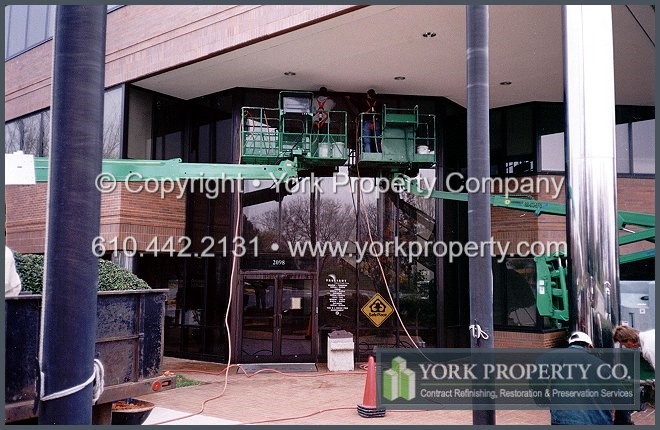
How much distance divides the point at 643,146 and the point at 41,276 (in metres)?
15.4

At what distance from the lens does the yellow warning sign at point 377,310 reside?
47.8 feet

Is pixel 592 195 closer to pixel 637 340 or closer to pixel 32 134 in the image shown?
pixel 637 340

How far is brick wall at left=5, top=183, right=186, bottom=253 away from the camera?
1409 cm

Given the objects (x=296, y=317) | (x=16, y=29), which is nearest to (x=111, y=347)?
(x=296, y=317)

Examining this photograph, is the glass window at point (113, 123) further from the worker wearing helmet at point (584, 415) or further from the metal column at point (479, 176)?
the worker wearing helmet at point (584, 415)

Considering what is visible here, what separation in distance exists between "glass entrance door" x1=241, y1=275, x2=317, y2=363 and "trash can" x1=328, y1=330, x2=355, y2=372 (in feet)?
2.84

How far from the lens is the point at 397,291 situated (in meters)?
14.8

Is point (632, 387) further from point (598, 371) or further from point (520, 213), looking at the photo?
point (520, 213)

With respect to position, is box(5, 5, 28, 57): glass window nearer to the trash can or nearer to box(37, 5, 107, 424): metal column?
the trash can

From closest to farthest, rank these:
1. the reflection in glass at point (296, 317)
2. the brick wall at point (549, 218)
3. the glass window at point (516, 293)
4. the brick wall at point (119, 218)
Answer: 1. the brick wall at point (119, 218)
2. the reflection in glass at point (296, 317)
3. the brick wall at point (549, 218)
4. the glass window at point (516, 293)

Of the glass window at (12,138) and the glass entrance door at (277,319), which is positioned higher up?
the glass window at (12,138)

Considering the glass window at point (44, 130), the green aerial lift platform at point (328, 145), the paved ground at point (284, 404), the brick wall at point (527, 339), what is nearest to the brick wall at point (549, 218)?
the green aerial lift platform at point (328, 145)

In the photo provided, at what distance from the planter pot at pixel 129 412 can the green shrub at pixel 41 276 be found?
1349mm

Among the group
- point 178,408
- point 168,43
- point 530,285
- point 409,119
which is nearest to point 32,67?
point 168,43
